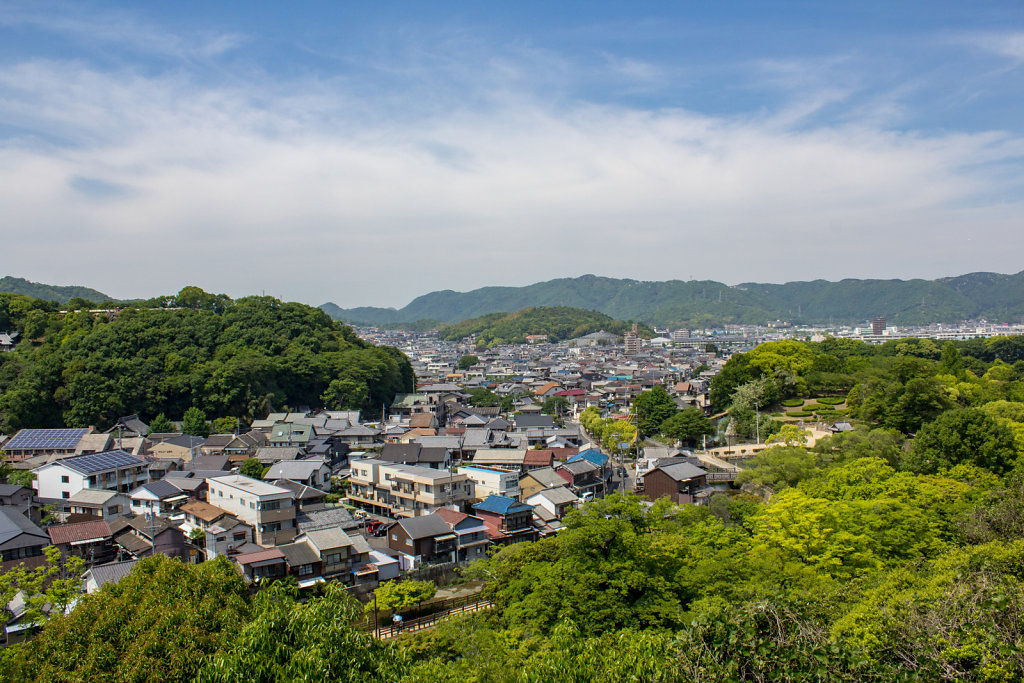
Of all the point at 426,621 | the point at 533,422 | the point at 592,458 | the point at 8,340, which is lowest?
the point at 426,621

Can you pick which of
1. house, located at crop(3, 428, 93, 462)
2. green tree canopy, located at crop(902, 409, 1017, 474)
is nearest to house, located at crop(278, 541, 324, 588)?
house, located at crop(3, 428, 93, 462)

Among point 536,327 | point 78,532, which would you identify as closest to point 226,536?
point 78,532

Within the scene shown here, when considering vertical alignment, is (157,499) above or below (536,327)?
below

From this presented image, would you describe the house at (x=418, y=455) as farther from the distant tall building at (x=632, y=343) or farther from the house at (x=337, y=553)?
the distant tall building at (x=632, y=343)

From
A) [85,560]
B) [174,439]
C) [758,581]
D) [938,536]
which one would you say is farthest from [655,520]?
[174,439]

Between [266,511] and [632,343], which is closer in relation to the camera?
[266,511]

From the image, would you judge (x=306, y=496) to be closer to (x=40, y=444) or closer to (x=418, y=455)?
(x=418, y=455)
